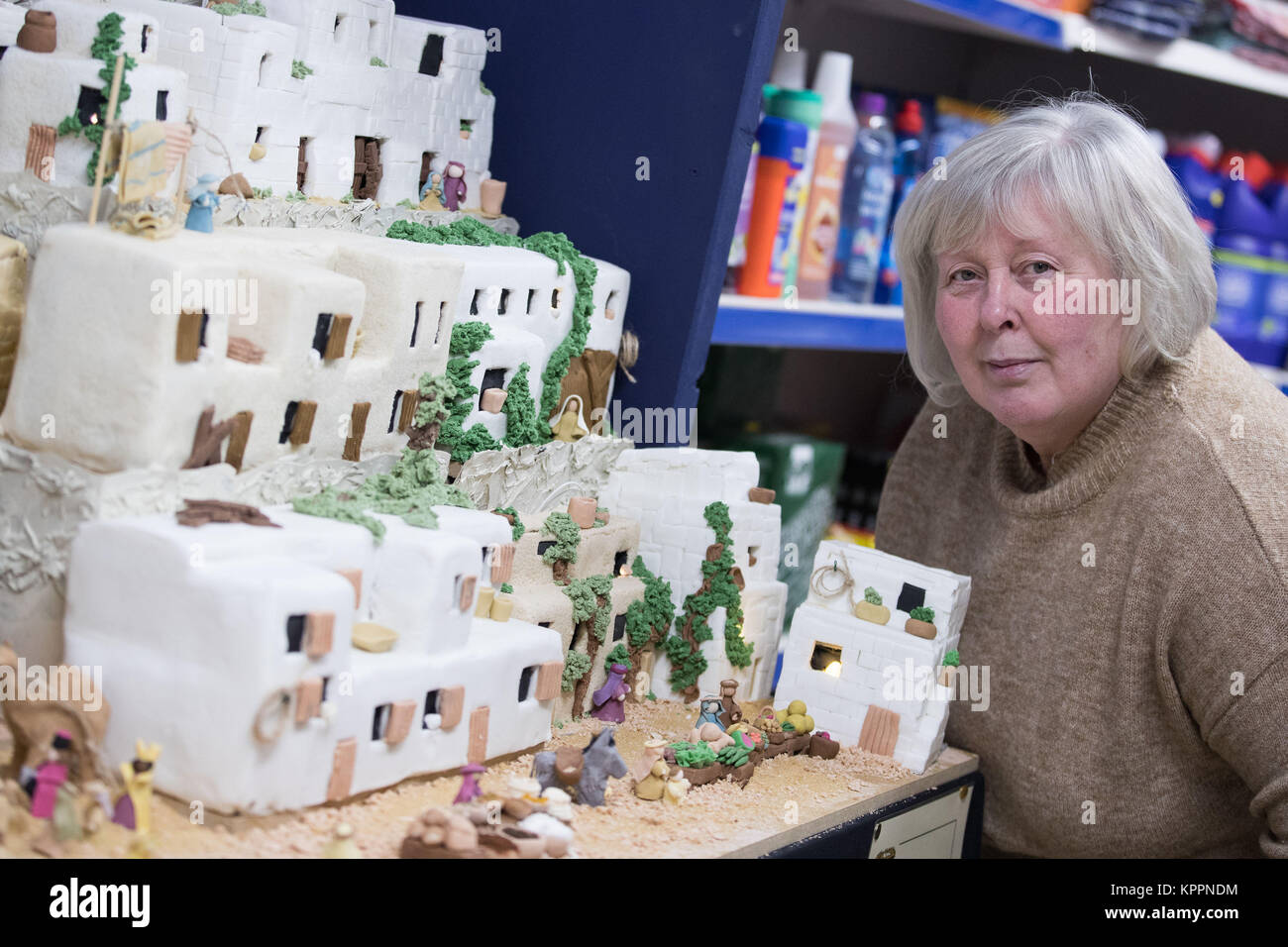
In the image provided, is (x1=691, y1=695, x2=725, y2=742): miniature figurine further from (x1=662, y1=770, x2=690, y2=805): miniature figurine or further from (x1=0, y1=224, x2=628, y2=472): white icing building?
(x1=0, y1=224, x2=628, y2=472): white icing building

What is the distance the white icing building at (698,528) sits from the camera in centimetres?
161

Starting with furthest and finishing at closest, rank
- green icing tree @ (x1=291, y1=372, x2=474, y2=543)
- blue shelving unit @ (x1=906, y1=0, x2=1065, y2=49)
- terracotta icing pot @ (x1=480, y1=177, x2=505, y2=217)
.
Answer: blue shelving unit @ (x1=906, y1=0, x2=1065, y2=49) < terracotta icing pot @ (x1=480, y1=177, x2=505, y2=217) < green icing tree @ (x1=291, y1=372, x2=474, y2=543)

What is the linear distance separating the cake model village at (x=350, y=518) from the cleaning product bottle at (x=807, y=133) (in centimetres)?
46

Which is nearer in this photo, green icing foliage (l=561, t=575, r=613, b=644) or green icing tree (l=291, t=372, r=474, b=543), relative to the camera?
green icing tree (l=291, t=372, r=474, b=543)

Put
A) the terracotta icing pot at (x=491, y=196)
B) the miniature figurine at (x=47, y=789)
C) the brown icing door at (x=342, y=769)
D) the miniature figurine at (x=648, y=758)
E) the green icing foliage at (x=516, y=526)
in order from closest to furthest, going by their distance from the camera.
Result: 1. the miniature figurine at (x=47, y=789)
2. the brown icing door at (x=342, y=769)
3. the miniature figurine at (x=648, y=758)
4. the green icing foliage at (x=516, y=526)
5. the terracotta icing pot at (x=491, y=196)

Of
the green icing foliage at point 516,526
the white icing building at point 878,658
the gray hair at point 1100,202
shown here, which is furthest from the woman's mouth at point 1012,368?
the green icing foliage at point 516,526

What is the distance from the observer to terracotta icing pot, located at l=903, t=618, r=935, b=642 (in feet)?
4.96

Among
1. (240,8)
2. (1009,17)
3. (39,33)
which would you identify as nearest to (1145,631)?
(1009,17)

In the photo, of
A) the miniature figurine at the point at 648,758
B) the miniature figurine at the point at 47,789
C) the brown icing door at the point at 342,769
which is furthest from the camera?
the miniature figurine at the point at 648,758

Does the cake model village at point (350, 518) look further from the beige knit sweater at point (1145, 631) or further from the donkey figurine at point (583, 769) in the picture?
the beige knit sweater at point (1145, 631)

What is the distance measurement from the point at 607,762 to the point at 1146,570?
67 cm

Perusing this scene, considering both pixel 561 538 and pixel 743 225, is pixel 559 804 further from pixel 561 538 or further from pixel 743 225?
pixel 743 225

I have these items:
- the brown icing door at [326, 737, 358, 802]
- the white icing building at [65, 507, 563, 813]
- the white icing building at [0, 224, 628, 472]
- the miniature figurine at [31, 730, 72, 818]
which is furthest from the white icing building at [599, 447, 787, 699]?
the miniature figurine at [31, 730, 72, 818]

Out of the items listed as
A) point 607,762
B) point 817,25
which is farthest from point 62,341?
point 817,25
